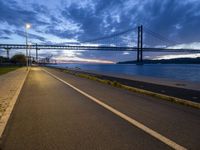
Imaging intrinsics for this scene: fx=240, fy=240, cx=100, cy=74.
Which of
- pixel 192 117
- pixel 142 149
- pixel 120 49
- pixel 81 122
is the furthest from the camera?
pixel 120 49

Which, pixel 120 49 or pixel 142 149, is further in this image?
pixel 120 49

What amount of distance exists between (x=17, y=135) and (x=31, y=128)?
586 mm

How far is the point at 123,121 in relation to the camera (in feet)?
21.1

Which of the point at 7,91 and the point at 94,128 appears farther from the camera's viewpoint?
the point at 7,91

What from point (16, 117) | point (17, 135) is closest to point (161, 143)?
point (17, 135)

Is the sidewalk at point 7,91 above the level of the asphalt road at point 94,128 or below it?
above

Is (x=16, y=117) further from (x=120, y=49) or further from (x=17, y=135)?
(x=120, y=49)

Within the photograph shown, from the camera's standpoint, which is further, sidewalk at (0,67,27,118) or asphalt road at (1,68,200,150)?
sidewalk at (0,67,27,118)

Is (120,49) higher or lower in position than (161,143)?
higher

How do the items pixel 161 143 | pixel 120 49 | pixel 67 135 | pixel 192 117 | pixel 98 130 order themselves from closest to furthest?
pixel 161 143, pixel 67 135, pixel 98 130, pixel 192 117, pixel 120 49

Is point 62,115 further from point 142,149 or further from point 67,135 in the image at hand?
point 142,149

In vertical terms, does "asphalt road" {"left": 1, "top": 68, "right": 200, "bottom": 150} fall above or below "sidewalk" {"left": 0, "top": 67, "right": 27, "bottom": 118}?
below

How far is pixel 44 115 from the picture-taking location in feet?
23.9

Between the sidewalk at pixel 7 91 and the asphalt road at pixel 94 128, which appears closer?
the asphalt road at pixel 94 128
